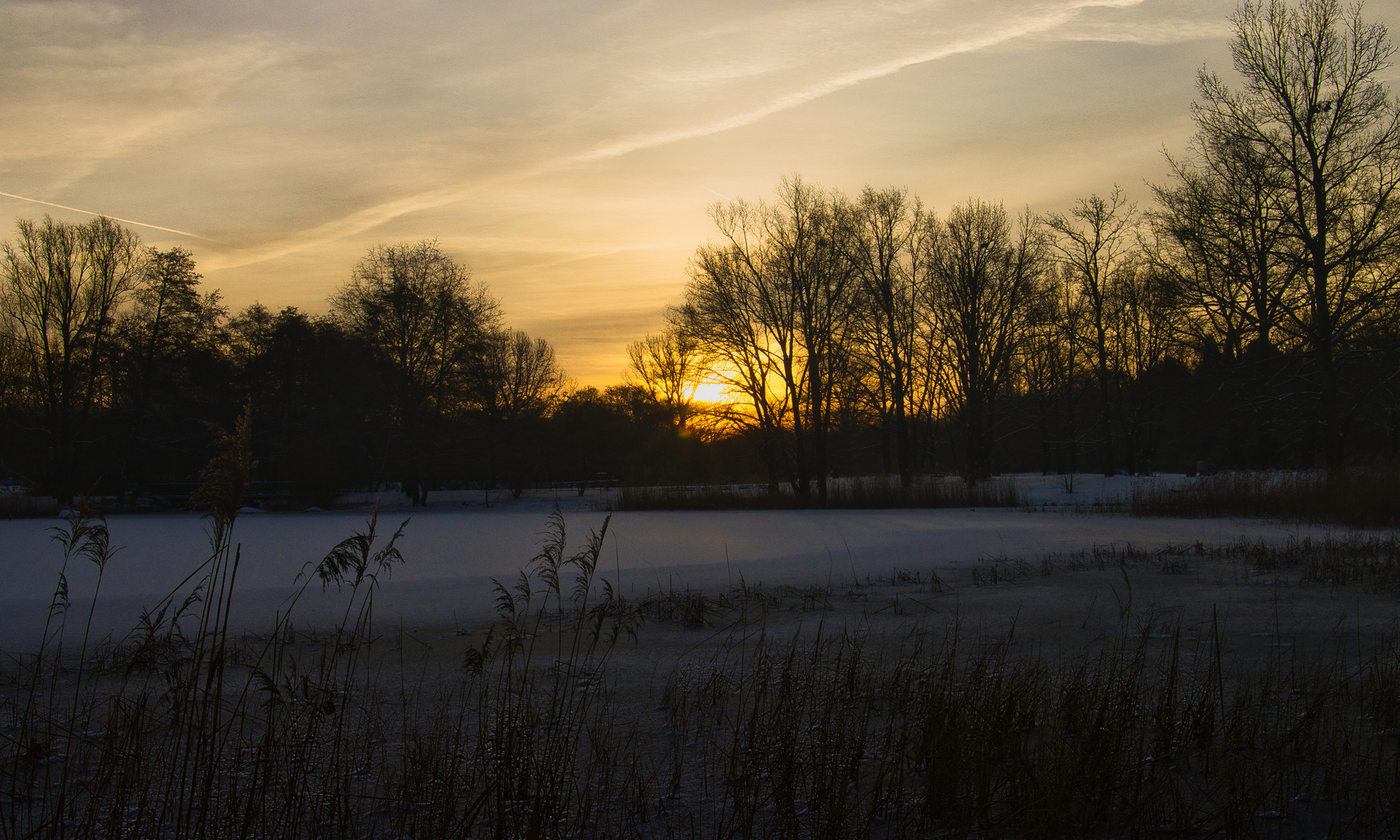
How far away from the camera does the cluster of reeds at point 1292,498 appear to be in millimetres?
13039

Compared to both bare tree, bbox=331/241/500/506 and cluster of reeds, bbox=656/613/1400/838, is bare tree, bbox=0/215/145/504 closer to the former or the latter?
bare tree, bbox=331/241/500/506

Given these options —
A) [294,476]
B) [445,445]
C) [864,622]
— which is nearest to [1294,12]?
[864,622]

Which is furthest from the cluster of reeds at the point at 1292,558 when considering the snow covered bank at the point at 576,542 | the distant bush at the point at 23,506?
the distant bush at the point at 23,506

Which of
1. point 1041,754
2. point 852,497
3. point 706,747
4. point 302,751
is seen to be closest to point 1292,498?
point 852,497

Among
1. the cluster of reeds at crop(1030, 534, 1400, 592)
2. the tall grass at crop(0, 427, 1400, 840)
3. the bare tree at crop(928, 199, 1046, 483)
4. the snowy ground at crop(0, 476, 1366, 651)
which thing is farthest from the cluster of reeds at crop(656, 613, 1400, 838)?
the bare tree at crop(928, 199, 1046, 483)

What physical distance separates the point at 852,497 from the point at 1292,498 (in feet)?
38.7

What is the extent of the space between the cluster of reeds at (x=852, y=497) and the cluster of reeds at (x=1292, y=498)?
3657 millimetres

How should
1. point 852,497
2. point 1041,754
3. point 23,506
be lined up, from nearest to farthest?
1. point 1041,754
2. point 852,497
3. point 23,506

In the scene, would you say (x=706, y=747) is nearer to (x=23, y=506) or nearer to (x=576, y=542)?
(x=576, y=542)

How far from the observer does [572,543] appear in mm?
14102

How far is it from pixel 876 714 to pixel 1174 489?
17918 mm

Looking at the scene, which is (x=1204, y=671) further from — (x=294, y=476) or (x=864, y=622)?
(x=294, y=476)

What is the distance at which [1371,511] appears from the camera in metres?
12.8

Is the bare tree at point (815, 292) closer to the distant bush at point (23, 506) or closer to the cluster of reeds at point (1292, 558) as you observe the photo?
the cluster of reeds at point (1292, 558)
